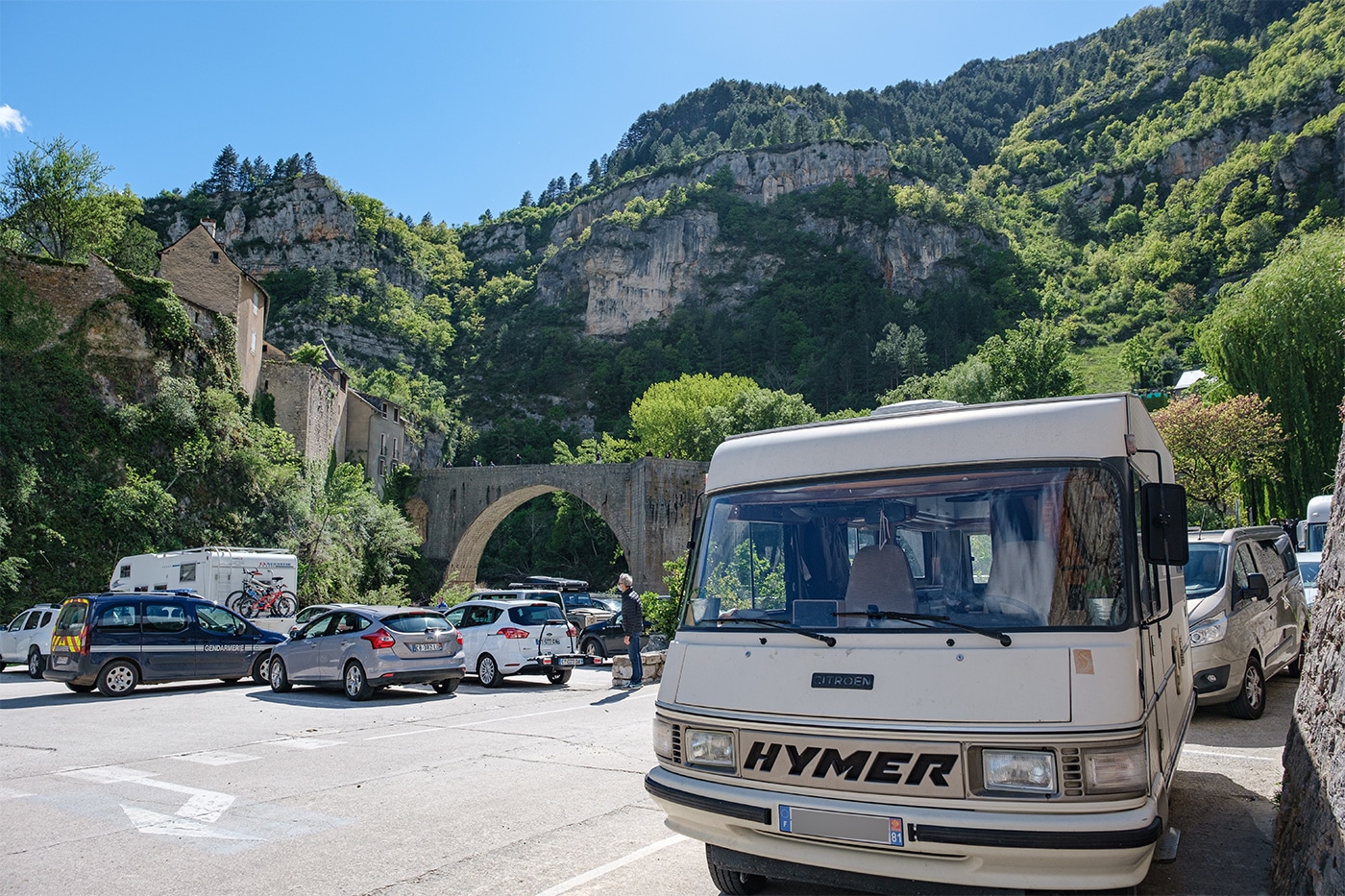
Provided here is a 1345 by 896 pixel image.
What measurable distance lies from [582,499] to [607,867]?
45260 mm

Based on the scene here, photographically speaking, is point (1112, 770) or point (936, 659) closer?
point (1112, 770)

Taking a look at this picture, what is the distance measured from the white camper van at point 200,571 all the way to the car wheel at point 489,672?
10311mm

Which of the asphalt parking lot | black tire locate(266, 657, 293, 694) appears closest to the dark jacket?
the asphalt parking lot

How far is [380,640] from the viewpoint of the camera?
511 inches

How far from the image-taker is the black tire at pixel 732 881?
432 cm

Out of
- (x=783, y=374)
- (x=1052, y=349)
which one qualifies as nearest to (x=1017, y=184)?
(x=783, y=374)

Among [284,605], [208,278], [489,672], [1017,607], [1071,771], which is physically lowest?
[489,672]

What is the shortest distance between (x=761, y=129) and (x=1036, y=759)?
156 metres

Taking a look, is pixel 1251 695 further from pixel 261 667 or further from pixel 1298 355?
pixel 1298 355

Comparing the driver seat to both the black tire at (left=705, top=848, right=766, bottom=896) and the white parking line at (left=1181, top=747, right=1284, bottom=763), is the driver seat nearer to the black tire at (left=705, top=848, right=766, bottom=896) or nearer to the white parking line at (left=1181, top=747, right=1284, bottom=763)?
the black tire at (left=705, top=848, right=766, bottom=896)

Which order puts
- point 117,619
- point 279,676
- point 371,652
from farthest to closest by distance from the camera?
point 279,676 < point 117,619 < point 371,652

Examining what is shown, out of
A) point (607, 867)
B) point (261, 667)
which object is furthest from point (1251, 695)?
point (261, 667)

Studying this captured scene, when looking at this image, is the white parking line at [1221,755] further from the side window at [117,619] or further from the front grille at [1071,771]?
the side window at [117,619]

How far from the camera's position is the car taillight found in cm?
1295
